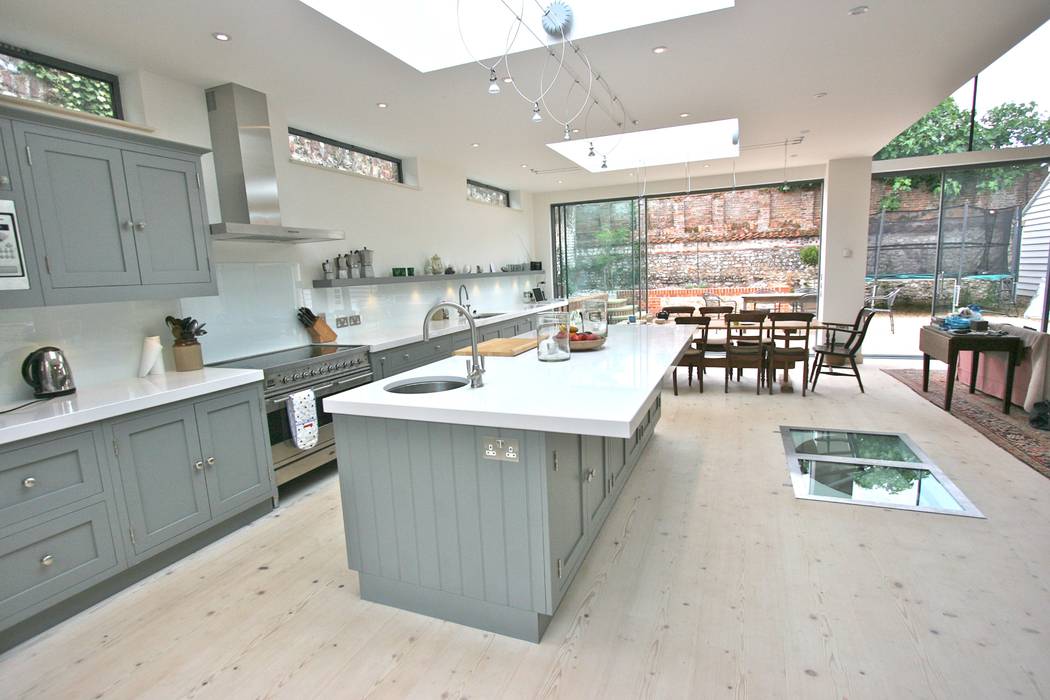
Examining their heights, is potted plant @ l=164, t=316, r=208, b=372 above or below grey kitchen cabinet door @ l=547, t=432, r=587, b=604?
above

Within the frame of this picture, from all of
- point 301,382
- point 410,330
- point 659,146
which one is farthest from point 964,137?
point 301,382

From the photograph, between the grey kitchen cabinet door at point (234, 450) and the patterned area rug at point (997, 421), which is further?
the patterned area rug at point (997, 421)

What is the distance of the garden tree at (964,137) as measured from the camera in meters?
6.07

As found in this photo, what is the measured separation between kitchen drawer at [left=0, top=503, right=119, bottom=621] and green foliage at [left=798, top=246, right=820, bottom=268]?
10.2 m

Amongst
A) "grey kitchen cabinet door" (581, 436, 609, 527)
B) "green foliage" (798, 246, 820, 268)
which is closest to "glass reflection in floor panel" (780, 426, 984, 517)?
"grey kitchen cabinet door" (581, 436, 609, 527)

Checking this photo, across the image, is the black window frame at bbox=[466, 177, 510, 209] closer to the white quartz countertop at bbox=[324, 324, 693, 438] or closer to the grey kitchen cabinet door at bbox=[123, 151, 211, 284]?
the grey kitchen cabinet door at bbox=[123, 151, 211, 284]

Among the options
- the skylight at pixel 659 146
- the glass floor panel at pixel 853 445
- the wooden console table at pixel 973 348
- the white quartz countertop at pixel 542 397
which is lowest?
the glass floor panel at pixel 853 445

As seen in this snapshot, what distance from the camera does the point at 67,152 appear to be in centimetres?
240

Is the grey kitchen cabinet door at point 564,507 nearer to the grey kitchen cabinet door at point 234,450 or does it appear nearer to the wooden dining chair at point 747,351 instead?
the grey kitchen cabinet door at point 234,450

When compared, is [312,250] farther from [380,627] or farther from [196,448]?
[380,627]

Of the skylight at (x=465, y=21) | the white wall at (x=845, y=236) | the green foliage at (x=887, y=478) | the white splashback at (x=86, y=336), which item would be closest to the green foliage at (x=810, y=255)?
the white wall at (x=845, y=236)

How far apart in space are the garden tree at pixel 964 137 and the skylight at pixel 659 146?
2.51m

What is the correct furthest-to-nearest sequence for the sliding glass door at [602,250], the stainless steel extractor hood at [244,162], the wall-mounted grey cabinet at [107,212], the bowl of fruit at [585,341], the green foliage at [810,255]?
the green foliage at [810,255], the sliding glass door at [602,250], the stainless steel extractor hood at [244,162], the bowl of fruit at [585,341], the wall-mounted grey cabinet at [107,212]

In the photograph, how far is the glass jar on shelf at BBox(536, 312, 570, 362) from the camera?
2664 millimetres
